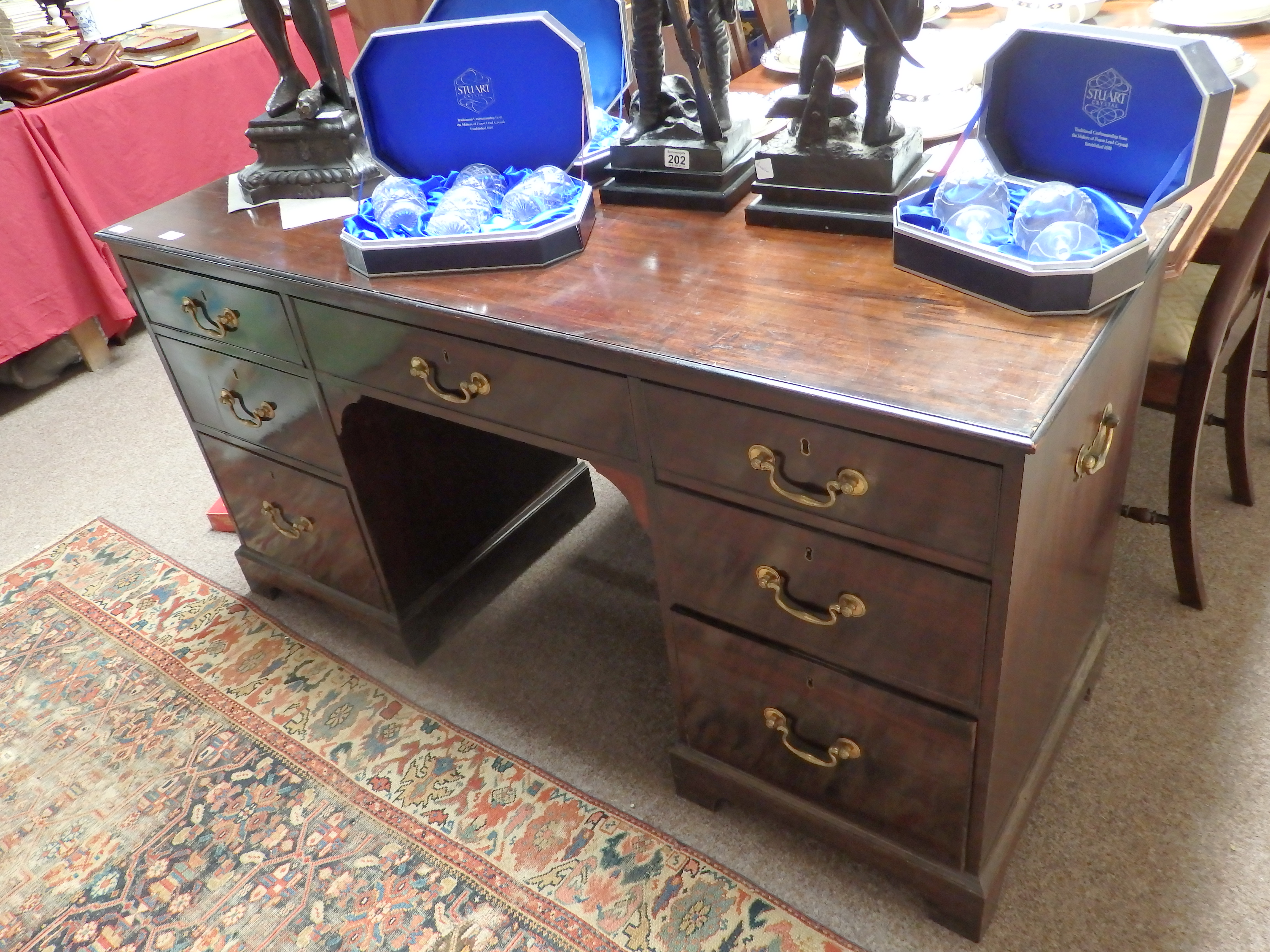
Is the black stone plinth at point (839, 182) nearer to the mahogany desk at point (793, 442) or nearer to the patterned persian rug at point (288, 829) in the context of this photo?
the mahogany desk at point (793, 442)

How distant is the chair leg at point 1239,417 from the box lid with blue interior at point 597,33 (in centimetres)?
106

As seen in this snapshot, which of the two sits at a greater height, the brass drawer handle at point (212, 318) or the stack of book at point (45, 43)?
the stack of book at point (45, 43)

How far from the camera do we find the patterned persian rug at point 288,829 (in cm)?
121

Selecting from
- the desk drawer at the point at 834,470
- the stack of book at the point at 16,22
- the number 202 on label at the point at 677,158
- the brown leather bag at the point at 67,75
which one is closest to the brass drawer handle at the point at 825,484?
the desk drawer at the point at 834,470

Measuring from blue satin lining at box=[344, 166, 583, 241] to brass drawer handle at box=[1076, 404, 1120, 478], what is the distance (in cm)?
62

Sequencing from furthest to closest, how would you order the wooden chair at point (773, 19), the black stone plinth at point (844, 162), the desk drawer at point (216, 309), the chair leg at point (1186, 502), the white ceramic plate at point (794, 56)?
the wooden chair at point (773, 19) → the white ceramic plate at point (794, 56) → the chair leg at point (1186, 502) → the desk drawer at point (216, 309) → the black stone plinth at point (844, 162)

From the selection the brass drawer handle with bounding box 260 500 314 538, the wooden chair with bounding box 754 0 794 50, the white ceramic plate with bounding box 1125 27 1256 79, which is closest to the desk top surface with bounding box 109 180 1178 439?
the brass drawer handle with bounding box 260 500 314 538

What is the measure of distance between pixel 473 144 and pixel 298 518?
2.28ft

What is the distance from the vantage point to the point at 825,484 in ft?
2.90

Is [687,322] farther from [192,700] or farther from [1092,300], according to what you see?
[192,700]

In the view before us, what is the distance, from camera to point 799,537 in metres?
0.95

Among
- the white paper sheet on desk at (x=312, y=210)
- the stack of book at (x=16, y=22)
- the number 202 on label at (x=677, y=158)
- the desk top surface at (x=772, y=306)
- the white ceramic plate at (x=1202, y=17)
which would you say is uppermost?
the stack of book at (x=16, y=22)

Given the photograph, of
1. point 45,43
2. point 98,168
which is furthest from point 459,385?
point 45,43

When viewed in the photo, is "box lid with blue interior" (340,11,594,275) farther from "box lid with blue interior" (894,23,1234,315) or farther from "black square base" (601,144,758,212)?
"box lid with blue interior" (894,23,1234,315)
